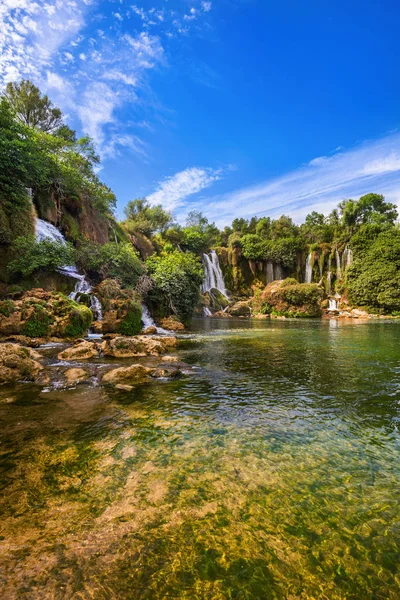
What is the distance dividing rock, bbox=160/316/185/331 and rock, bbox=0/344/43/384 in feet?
44.2

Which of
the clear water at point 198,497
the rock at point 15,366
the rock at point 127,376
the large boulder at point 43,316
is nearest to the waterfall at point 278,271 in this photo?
the large boulder at point 43,316

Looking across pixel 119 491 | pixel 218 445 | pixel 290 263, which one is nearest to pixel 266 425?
pixel 218 445

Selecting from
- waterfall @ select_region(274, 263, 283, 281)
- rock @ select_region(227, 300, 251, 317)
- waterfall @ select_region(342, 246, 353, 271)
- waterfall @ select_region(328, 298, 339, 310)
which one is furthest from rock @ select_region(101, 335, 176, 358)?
waterfall @ select_region(342, 246, 353, 271)

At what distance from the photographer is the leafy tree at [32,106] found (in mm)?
36312

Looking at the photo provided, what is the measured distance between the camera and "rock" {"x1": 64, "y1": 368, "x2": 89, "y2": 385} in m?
8.11

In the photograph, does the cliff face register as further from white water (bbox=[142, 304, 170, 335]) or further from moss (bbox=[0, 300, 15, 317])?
moss (bbox=[0, 300, 15, 317])

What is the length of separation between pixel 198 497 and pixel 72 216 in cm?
2838

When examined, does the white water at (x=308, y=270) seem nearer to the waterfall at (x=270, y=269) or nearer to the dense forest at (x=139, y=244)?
the dense forest at (x=139, y=244)

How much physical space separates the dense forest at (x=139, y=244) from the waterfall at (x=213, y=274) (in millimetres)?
1690

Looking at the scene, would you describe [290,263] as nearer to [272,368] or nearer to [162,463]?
[272,368]

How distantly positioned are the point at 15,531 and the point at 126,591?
1378 mm

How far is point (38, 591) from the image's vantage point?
2.23m

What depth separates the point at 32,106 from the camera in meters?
37.4

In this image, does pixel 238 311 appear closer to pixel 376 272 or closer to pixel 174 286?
pixel 376 272
